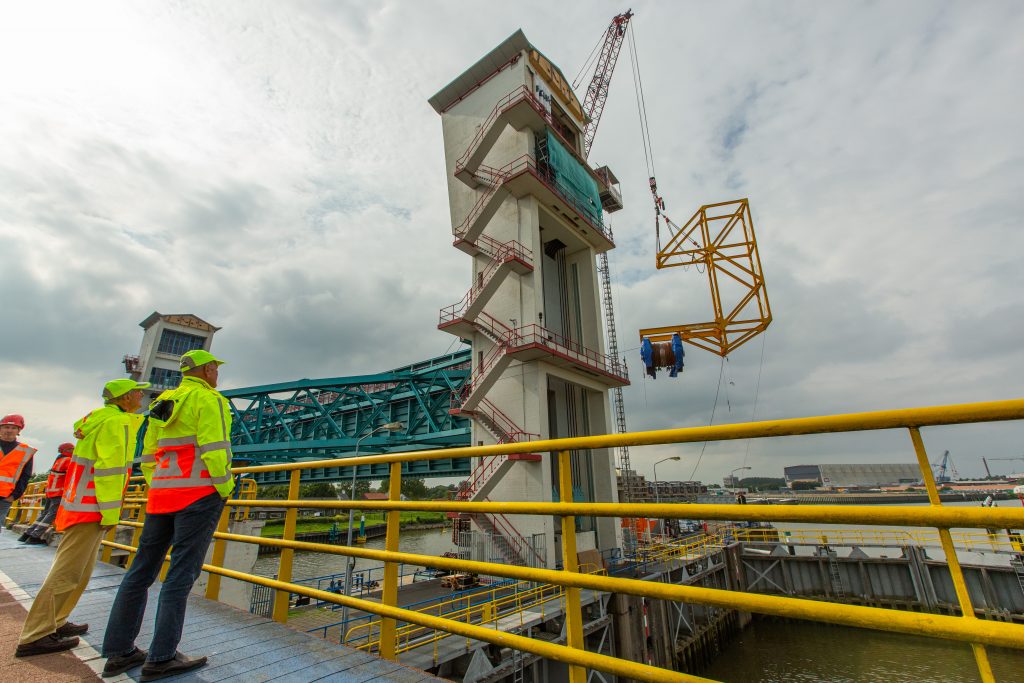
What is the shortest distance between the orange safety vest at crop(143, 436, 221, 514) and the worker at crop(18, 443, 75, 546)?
6.30 meters

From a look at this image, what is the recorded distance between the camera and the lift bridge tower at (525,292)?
15.9m

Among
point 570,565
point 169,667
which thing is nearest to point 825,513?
point 570,565

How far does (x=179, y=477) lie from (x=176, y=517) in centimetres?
24

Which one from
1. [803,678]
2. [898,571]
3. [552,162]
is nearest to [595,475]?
[803,678]

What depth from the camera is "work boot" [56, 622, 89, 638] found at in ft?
10.5

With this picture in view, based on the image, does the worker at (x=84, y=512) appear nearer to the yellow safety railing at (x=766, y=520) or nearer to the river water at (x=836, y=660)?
the yellow safety railing at (x=766, y=520)

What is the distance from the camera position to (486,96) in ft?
71.2

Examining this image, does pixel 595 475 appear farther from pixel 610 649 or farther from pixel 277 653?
pixel 277 653

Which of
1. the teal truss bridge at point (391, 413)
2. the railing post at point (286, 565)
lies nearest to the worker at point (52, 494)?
the railing post at point (286, 565)

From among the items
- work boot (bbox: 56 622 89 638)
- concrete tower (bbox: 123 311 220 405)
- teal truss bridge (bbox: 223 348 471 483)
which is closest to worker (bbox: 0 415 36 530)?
work boot (bbox: 56 622 89 638)

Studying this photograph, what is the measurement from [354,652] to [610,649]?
13546mm

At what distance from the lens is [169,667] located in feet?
8.54

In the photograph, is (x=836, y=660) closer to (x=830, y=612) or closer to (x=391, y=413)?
(x=830, y=612)

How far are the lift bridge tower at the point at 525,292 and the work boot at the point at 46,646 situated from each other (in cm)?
1230
